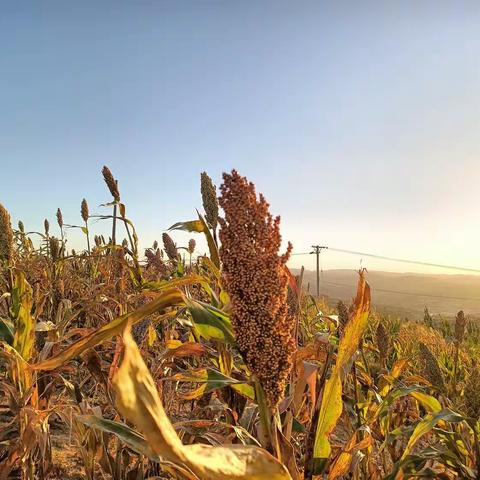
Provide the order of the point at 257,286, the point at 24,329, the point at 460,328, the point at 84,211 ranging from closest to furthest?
the point at 257,286 → the point at 24,329 → the point at 460,328 → the point at 84,211

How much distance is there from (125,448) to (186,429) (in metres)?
0.41

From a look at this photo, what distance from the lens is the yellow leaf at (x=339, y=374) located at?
145 cm

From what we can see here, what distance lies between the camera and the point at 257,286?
1.13 m

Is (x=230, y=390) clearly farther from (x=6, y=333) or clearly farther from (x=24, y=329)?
(x=6, y=333)

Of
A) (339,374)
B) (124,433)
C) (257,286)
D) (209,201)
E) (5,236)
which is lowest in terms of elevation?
(124,433)

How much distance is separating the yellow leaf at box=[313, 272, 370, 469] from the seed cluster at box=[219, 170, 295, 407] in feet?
1.23

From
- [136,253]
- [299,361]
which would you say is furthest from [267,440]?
[136,253]

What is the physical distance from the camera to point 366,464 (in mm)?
2023

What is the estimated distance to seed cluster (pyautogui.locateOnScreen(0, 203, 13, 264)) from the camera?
9.45ft

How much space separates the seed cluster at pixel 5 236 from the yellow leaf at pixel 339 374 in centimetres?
246

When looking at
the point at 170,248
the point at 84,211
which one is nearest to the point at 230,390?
the point at 170,248

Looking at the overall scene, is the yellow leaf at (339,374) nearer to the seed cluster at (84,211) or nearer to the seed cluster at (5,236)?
the seed cluster at (5,236)

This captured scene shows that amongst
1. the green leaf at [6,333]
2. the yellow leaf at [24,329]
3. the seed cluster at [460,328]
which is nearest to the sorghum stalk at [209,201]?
the yellow leaf at [24,329]

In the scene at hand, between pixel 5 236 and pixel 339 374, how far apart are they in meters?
2.53
